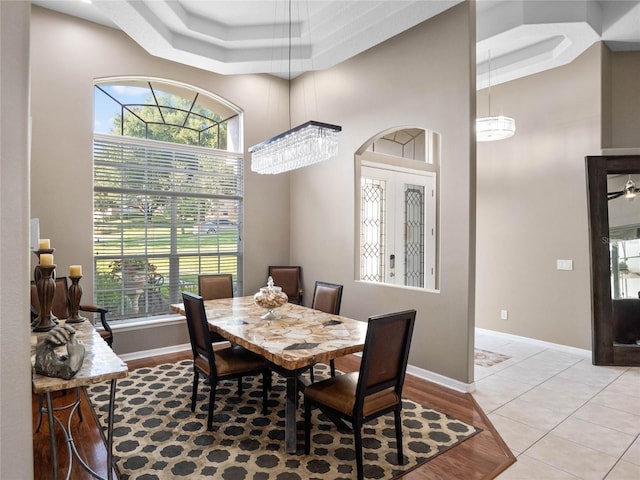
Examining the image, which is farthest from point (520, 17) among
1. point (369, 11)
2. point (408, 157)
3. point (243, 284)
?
point (243, 284)

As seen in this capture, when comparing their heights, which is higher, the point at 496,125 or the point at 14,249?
the point at 496,125

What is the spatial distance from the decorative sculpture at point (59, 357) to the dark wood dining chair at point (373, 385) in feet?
4.38

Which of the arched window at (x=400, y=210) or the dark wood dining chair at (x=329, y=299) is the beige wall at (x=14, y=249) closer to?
the dark wood dining chair at (x=329, y=299)

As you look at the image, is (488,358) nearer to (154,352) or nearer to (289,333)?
(289,333)

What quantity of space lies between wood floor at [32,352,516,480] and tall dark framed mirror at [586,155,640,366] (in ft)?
7.00

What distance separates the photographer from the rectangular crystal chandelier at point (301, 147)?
304cm

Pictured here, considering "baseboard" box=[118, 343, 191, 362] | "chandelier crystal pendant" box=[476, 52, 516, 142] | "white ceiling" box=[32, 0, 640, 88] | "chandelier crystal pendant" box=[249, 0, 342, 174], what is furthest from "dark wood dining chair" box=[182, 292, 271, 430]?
"chandelier crystal pendant" box=[476, 52, 516, 142]

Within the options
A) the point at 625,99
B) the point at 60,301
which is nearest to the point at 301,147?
the point at 60,301

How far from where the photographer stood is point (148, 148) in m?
4.54

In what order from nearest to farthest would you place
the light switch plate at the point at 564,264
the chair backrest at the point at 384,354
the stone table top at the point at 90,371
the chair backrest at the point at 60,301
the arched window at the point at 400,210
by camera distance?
1. the stone table top at the point at 90,371
2. the chair backrest at the point at 384,354
3. the chair backrest at the point at 60,301
4. the light switch plate at the point at 564,264
5. the arched window at the point at 400,210

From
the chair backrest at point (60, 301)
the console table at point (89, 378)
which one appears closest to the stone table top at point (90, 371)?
the console table at point (89, 378)

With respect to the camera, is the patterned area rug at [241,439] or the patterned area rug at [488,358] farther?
the patterned area rug at [488,358]

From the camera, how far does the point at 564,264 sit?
4734 millimetres

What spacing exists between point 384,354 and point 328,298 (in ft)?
4.99
